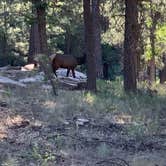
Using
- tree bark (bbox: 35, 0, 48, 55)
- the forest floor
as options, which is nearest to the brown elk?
tree bark (bbox: 35, 0, 48, 55)

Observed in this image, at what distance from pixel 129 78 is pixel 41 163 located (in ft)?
37.1

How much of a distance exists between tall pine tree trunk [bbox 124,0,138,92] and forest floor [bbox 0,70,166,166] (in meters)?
2.97

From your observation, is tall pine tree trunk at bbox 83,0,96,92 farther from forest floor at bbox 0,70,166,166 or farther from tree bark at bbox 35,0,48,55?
forest floor at bbox 0,70,166,166

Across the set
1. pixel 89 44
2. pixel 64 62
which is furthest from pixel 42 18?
pixel 64 62

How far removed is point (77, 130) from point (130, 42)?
831cm

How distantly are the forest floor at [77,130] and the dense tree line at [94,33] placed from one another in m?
3.10

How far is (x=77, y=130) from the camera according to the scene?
10.9 metres

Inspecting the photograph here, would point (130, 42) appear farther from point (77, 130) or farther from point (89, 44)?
point (77, 130)

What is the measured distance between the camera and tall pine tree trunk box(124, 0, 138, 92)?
1834cm

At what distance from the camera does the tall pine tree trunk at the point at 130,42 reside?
1834 centimetres

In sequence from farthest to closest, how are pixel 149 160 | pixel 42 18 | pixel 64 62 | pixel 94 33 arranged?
pixel 64 62 → pixel 94 33 → pixel 42 18 → pixel 149 160

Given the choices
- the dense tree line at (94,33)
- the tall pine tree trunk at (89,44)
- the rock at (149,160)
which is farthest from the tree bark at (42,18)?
the rock at (149,160)

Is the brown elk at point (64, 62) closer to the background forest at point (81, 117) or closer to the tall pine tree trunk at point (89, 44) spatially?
the background forest at point (81, 117)

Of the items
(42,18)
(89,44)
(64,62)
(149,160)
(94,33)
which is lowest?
(149,160)
